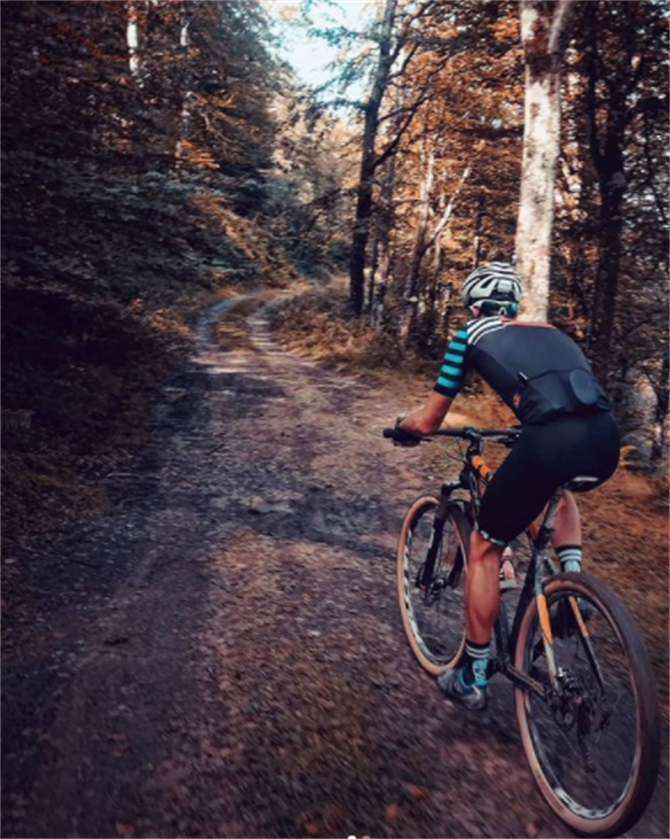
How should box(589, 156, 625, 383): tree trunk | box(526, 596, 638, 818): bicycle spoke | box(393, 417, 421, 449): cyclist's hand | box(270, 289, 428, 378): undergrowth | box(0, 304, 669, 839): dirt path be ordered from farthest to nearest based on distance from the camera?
box(270, 289, 428, 378): undergrowth, box(589, 156, 625, 383): tree trunk, box(393, 417, 421, 449): cyclist's hand, box(0, 304, 669, 839): dirt path, box(526, 596, 638, 818): bicycle spoke

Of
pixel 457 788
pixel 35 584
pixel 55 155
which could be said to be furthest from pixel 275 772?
pixel 55 155

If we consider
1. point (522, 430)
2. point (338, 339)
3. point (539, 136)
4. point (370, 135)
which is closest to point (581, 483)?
point (522, 430)

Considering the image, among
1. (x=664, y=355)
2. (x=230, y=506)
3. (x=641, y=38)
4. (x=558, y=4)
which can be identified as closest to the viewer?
(x=230, y=506)

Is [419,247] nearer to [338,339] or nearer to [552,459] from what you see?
[338,339]

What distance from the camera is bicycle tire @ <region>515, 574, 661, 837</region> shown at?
261cm

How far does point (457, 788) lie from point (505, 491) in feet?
4.90

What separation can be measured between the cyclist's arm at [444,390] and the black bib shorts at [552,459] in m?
0.62

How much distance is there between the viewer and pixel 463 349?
147 inches

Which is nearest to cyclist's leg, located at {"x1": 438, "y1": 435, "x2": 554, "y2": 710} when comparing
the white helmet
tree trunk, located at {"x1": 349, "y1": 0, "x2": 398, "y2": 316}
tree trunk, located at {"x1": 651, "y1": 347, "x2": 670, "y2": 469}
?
the white helmet

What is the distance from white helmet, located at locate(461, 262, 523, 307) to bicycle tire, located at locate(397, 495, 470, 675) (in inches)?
54.0

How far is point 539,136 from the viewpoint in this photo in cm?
880

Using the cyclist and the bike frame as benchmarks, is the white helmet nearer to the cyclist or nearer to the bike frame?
the cyclist

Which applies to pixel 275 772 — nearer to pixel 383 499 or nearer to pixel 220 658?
pixel 220 658

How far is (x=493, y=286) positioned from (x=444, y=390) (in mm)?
664
